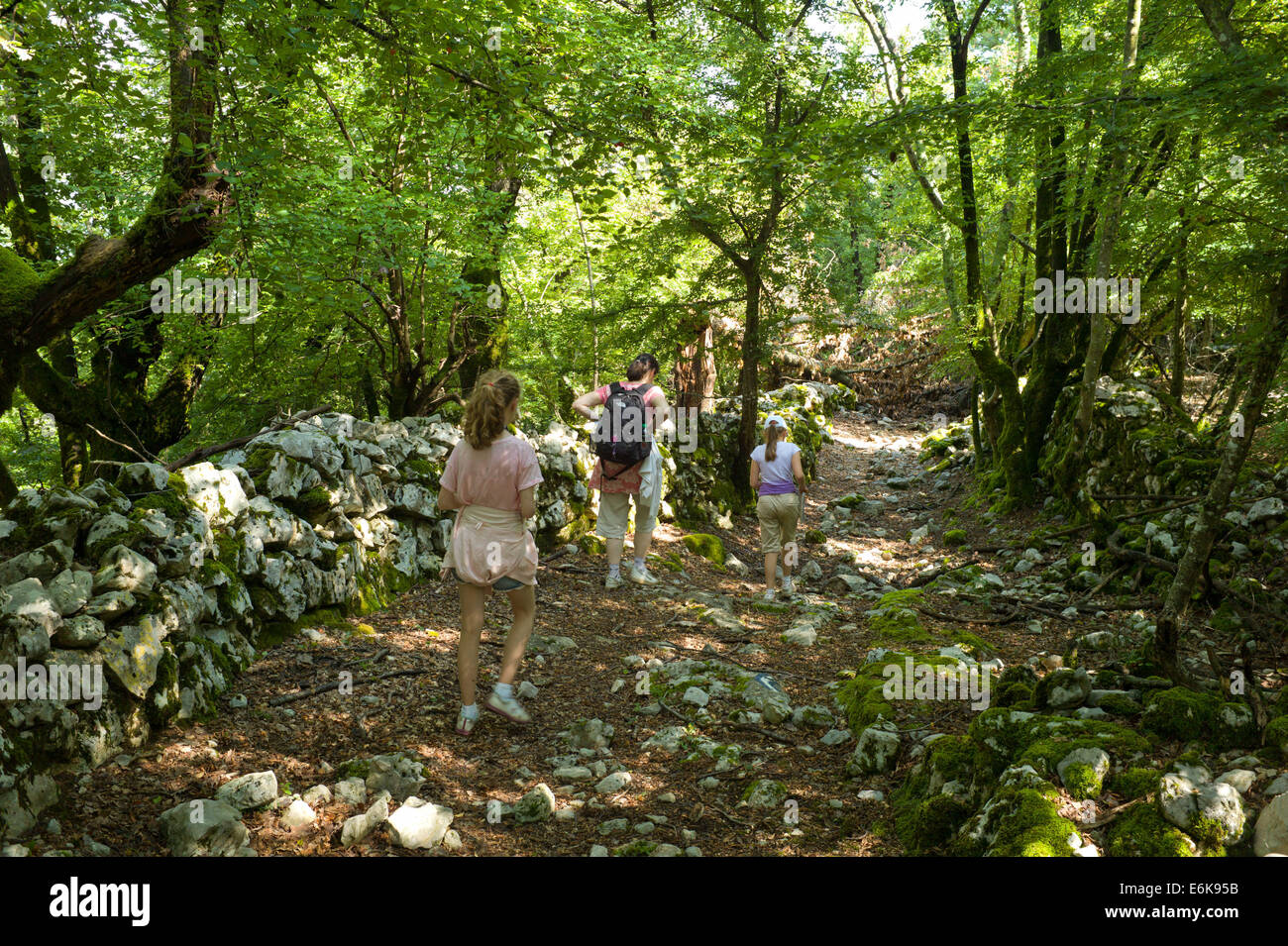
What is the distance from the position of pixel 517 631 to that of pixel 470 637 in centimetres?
31

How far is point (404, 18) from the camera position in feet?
15.4

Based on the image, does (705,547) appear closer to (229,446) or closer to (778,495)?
(778,495)

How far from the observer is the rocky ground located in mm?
3238

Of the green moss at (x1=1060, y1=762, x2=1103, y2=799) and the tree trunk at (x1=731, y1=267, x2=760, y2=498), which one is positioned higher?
the tree trunk at (x1=731, y1=267, x2=760, y2=498)

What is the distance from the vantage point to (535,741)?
4531mm

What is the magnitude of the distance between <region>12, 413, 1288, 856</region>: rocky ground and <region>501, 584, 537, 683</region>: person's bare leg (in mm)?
392

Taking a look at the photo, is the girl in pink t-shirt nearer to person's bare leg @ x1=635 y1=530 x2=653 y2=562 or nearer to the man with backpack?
the man with backpack

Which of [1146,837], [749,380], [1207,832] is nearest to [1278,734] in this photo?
[1207,832]

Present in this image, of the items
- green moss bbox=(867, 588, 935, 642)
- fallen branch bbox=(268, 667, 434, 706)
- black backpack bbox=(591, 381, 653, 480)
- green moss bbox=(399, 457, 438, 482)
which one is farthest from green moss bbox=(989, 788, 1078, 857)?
green moss bbox=(399, 457, 438, 482)

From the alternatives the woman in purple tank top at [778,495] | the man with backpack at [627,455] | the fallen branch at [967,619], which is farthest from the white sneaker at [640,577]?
the fallen branch at [967,619]

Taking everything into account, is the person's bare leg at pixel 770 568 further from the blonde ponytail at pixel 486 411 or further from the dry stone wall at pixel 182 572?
the blonde ponytail at pixel 486 411

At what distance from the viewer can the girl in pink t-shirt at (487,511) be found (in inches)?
174
